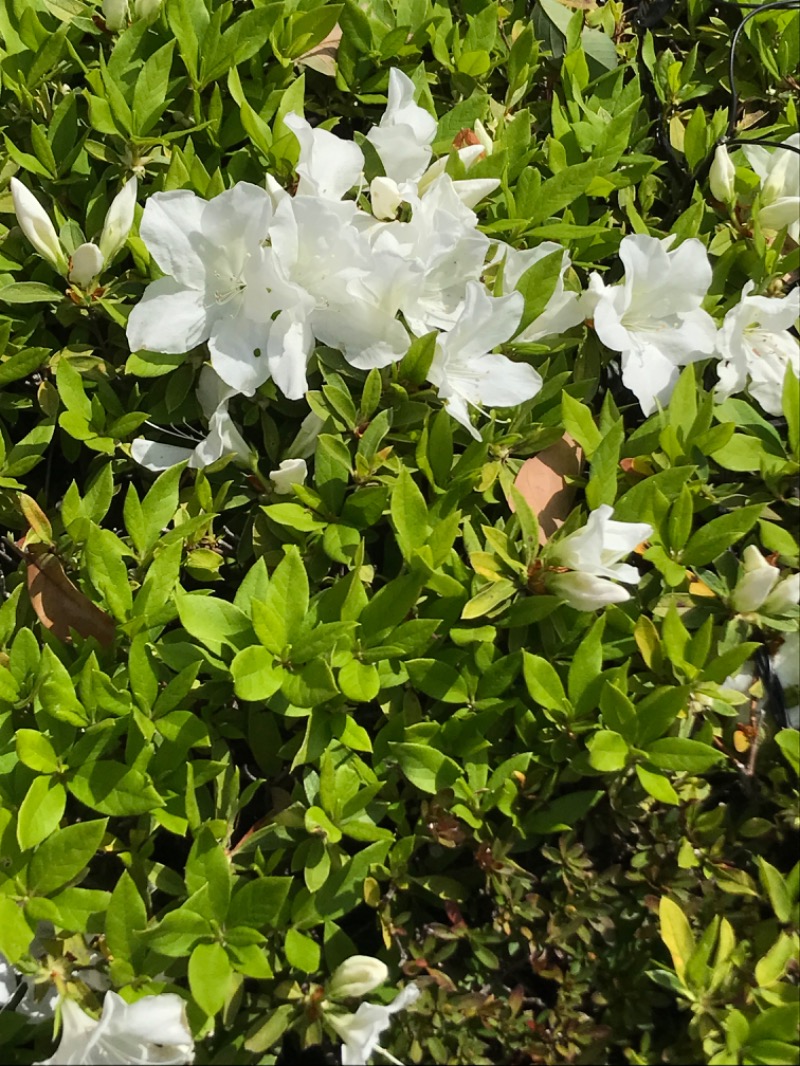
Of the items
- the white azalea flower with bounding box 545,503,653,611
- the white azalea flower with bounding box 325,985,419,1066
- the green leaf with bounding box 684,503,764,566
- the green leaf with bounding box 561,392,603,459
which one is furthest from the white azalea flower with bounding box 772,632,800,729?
the white azalea flower with bounding box 325,985,419,1066

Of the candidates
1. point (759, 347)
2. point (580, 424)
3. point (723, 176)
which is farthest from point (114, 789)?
point (723, 176)

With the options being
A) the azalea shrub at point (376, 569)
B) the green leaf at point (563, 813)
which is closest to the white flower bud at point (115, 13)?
the azalea shrub at point (376, 569)

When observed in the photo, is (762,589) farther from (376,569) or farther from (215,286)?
(215,286)

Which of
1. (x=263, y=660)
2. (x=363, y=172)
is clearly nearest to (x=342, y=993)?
(x=263, y=660)

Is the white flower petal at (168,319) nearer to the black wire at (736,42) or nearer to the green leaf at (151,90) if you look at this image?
the green leaf at (151,90)

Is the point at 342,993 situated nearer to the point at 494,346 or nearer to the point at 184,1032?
the point at 184,1032
